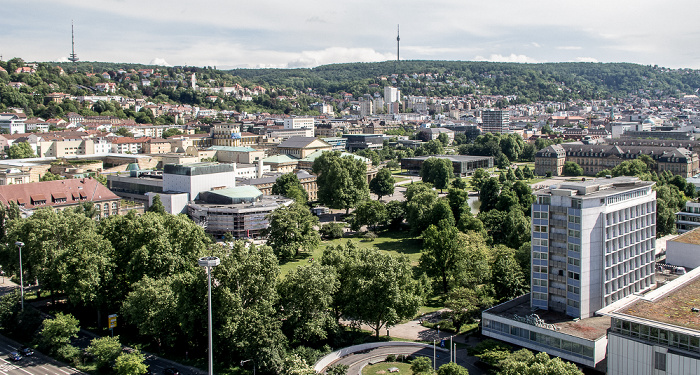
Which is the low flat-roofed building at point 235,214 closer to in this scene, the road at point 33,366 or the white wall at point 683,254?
the road at point 33,366

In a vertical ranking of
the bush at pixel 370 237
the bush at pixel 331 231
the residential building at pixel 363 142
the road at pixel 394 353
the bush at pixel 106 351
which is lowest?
the road at pixel 394 353

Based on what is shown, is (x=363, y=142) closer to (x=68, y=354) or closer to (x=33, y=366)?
(x=68, y=354)

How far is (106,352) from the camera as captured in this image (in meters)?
36.7

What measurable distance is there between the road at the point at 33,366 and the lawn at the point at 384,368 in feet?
58.3

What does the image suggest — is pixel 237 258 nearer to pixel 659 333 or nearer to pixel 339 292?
pixel 339 292

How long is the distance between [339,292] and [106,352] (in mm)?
14995

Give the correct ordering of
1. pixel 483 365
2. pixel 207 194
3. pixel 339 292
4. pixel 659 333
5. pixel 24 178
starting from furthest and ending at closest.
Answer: pixel 24 178
pixel 207 194
pixel 339 292
pixel 483 365
pixel 659 333

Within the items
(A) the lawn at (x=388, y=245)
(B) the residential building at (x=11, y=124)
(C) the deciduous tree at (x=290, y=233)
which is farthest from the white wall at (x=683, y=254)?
(B) the residential building at (x=11, y=124)

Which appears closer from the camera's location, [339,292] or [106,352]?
[106,352]

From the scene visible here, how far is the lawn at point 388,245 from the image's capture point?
202 ft

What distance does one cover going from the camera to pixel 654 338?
29.2 meters

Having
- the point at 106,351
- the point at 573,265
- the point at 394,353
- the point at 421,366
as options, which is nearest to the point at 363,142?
the point at 394,353

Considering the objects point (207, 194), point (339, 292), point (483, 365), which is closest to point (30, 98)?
point (207, 194)

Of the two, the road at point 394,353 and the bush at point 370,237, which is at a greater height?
the bush at point 370,237
